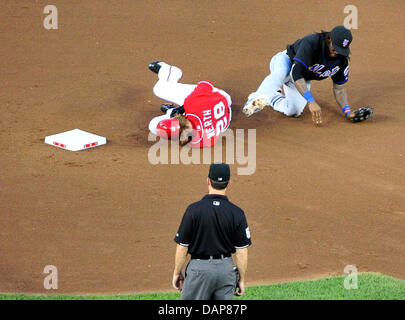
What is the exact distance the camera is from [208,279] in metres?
5.50

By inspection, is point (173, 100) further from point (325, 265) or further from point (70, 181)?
point (325, 265)

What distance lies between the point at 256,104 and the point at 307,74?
0.79m

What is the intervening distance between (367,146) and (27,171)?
4227 mm

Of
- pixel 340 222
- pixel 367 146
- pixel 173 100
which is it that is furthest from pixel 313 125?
pixel 340 222

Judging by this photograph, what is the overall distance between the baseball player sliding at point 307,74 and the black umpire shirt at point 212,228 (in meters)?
4.60

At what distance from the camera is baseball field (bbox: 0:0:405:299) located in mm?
7227

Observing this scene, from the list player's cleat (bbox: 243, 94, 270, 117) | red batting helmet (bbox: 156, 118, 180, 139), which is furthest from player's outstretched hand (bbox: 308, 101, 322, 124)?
red batting helmet (bbox: 156, 118, 180, 139)

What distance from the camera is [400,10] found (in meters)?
14.6

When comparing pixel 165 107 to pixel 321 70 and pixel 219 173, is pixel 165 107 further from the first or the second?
pixel 219 173

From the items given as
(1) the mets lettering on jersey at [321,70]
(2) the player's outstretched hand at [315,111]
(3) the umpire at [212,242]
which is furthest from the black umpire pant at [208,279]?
(1) the mets lettering on jersey at [321,70]

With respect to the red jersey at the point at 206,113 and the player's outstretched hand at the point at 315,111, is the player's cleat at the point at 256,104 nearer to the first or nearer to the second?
the red jersey at the point at 206,113

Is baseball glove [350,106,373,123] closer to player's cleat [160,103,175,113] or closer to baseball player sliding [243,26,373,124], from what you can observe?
baseball player sliding [243,26,373,124]

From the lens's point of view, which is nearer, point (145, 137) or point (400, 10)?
point (145, 137)

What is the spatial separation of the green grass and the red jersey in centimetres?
301
